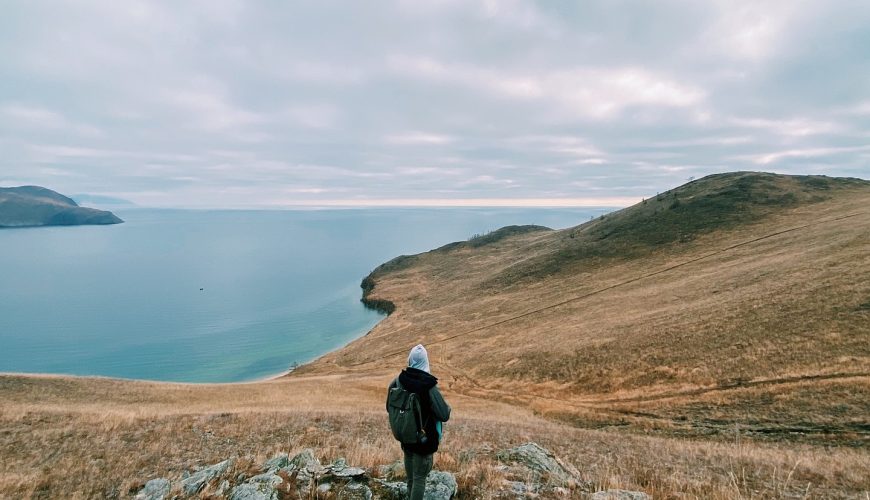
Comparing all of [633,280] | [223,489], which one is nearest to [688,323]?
[633,280]

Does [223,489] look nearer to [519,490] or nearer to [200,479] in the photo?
[200,479]

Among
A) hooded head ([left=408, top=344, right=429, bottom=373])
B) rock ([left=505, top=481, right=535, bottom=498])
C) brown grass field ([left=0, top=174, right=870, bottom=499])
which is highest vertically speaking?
hooded head ([left=408, top=344, right=429, bottom=373])

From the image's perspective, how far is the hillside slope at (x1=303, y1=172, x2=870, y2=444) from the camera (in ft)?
80.3

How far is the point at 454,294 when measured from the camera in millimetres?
94750

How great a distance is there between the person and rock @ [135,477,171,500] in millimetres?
5804

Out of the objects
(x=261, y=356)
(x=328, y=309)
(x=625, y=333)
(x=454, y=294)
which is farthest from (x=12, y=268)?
(x=625, y=333)

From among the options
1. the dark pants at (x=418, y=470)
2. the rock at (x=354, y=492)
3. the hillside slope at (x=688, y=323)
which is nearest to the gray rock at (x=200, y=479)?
the rock at (x=354, y=492)

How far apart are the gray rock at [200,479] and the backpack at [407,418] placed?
523cm

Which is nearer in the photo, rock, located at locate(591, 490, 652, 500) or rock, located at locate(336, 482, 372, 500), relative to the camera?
rock, located at locate(336, 482, 372, 500)

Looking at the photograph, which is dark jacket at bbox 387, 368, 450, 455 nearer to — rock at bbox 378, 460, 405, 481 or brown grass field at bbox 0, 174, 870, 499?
brown grass field at bbox 0, 174, 870, 499

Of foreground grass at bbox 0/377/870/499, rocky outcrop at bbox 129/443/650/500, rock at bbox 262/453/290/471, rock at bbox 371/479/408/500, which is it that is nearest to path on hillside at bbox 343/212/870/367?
foreground grass at bbox 0/377/870/499

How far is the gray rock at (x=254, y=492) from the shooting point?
816 cm

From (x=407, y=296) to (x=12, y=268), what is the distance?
659 feet

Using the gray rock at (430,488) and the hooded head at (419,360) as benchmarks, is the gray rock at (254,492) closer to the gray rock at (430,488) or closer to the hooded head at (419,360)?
the gray rock at (430,488)
